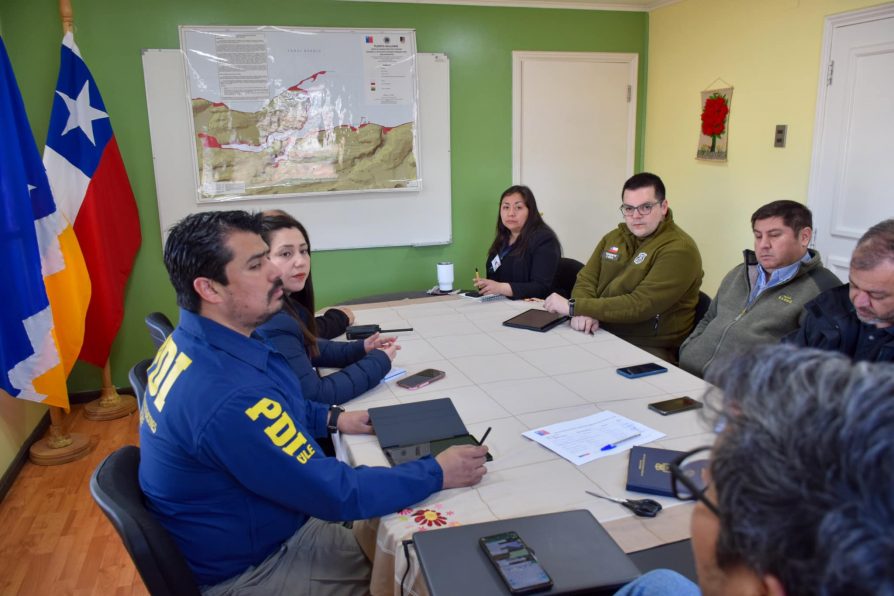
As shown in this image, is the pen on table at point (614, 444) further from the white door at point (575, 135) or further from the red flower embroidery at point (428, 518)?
the white door at point (575, 135)

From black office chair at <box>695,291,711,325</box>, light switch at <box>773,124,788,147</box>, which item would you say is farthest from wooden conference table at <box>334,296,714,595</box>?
light switch at <box>773,124,788,147</box>

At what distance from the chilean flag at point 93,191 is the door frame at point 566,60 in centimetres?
241

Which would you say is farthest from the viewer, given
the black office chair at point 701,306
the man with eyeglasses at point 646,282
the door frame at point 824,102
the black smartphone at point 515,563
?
the door frame at point 824,102

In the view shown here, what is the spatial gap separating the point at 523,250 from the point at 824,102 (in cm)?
162

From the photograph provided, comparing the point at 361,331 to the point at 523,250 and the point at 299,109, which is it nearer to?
the point at 523,250

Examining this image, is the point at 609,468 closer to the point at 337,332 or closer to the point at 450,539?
the point at 450,539

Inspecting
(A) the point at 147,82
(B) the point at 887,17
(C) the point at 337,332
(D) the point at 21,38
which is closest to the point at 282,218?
(C) the point at 337,332

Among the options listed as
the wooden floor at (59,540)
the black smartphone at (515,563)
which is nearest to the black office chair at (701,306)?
the black smartphone at (515,563)

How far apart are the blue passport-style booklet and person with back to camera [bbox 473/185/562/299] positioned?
5.84ft

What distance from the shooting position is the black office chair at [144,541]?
1094 mm

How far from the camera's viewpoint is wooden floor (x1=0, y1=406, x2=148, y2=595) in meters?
2.26

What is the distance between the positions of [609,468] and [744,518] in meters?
0.93

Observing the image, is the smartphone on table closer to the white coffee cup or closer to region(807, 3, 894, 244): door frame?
the white coffee cup

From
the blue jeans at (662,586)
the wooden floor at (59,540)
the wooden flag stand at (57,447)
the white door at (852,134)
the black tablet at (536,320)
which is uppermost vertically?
the white door at (852,134)
